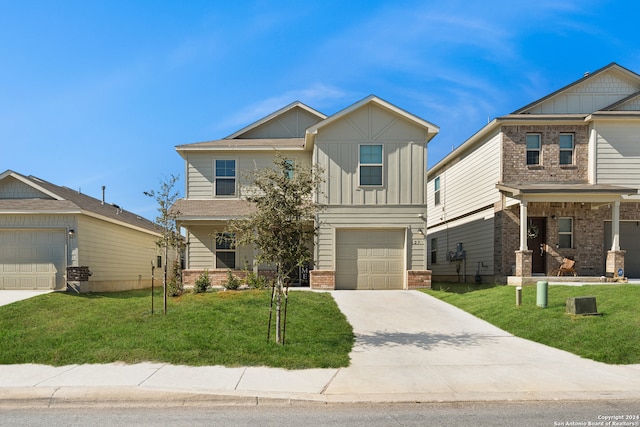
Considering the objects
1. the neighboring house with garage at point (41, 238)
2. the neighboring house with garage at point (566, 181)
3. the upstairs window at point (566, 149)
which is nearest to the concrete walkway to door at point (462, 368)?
the neighboring house with garage at point (566, 181)

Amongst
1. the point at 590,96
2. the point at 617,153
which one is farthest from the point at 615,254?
the point at 590,96

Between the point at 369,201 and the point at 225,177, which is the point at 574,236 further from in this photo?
the point at 225,177

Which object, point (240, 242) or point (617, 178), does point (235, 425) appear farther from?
point (617, 178)

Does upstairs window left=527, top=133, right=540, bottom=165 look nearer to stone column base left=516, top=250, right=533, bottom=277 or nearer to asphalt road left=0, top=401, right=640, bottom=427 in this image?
stone column base left=516, top=250, right=533, bottom=277

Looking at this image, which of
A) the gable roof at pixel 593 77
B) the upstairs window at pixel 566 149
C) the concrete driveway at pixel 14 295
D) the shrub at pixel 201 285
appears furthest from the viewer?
the gable roof at pixel 593 77

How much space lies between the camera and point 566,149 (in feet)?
Result: 65.1

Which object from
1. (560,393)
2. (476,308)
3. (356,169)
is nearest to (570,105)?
(356,169)

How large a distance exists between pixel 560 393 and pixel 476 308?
281 inches

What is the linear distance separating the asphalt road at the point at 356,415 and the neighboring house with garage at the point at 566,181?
11960 mm

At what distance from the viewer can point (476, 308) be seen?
1412 centimetres

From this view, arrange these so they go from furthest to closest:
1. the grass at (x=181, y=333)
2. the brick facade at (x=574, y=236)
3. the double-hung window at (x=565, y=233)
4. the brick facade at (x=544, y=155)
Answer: the brick facade at (x=544, y=155)
the double-hung window at (x=565, y=233)
the brick facade at (x=574, y=236)
the grass at (x=181, y=333)

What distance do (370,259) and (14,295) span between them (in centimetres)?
1302

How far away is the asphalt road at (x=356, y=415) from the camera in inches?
235

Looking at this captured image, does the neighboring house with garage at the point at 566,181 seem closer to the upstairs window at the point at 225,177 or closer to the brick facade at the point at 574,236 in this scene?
the brick facade at the point at 574,236
